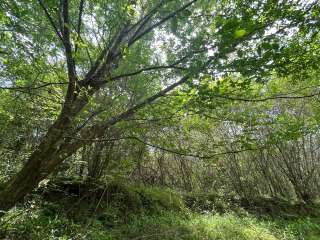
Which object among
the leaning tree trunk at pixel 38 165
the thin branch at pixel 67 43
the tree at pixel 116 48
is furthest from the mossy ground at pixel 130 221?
the thin branch at pixel 67 43

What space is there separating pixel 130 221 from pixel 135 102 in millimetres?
2752

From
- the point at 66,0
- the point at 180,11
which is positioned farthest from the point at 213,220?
the point at 66,0

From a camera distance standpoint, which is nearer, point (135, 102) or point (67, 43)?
point (67, 43)

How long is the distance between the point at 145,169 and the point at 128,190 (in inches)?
148

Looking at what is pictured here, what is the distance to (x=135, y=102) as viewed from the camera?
4672mm

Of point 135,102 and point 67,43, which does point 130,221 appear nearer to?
point 135,102

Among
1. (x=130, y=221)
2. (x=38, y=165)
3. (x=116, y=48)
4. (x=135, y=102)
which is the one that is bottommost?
(x=130, y=221)

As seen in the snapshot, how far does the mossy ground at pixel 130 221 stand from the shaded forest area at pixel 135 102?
0.11 feet

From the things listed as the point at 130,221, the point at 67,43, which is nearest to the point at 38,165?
the point at 67,43

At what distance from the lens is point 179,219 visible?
6105 mm

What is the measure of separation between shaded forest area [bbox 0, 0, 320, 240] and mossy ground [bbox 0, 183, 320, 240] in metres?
0.03

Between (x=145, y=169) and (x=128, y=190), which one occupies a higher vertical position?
(x=145, y=169)

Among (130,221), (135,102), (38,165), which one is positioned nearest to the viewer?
(38,165)

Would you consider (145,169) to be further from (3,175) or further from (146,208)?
(3,175)
